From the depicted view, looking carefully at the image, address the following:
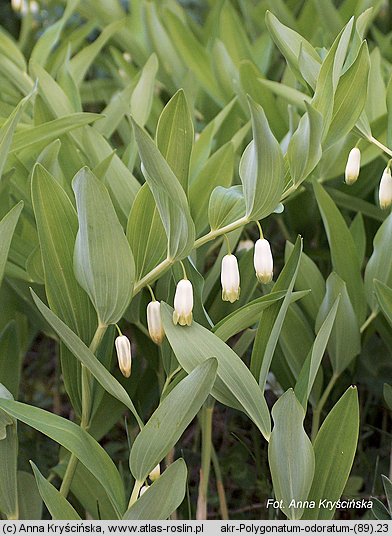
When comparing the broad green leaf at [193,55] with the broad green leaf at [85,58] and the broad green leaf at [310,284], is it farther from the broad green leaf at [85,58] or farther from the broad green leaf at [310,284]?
the broad green leaf at [310,284]

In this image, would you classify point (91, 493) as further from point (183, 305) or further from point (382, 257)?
point (382, 257)

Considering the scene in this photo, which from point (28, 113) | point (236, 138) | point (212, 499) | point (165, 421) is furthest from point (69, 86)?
point (212, 499)

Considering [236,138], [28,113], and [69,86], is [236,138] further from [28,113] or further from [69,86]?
[28,113]

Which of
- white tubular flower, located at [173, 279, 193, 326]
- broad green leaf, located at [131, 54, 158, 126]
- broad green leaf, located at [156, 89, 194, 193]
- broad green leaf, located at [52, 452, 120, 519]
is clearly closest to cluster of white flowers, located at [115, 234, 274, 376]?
white tubular flower, located at [173, 279, 193, 326]

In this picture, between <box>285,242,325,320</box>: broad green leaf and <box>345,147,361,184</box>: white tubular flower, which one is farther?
<box>285,242,325,320</box>: broad green leaf

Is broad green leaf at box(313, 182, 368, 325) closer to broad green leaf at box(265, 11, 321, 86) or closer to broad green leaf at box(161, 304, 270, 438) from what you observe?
broad green leaf at box(265, 11, 321, 86)

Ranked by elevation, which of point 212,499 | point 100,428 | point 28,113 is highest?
point 28,113
